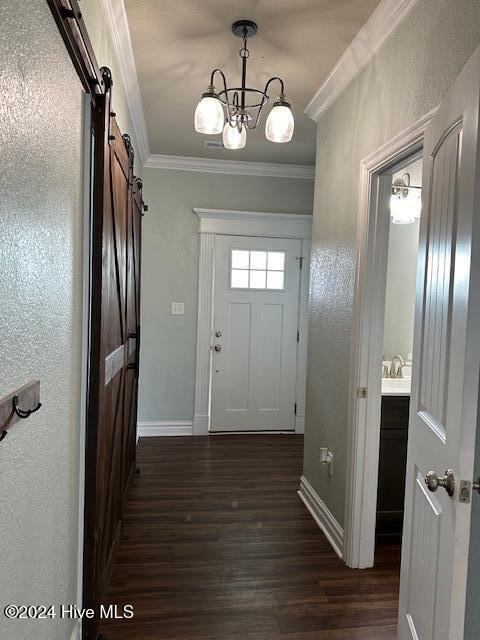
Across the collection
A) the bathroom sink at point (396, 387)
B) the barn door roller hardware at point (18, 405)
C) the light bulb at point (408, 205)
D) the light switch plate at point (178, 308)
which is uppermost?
the light bulb at point (408, 205)

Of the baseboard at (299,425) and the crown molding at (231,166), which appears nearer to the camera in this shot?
the crown molding at (231,166)

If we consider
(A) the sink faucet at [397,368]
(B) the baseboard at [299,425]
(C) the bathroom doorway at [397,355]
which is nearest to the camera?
(C) the bathroom doorway at [397,355]

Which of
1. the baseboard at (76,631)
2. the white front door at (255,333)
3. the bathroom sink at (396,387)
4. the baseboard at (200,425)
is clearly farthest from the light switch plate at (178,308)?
the baseboard at (76,631)

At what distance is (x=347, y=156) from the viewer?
2.68 metres

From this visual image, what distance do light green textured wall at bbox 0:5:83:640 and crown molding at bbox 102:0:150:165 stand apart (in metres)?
0.83

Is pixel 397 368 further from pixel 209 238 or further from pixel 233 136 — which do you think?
pixel 209 238

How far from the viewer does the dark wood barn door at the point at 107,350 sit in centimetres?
170

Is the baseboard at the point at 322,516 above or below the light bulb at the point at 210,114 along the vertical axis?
below

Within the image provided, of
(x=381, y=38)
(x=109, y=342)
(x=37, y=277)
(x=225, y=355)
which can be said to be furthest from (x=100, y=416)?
(x=225, y=355)

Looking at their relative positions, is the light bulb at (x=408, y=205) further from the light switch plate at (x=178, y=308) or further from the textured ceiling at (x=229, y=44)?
the light switch plate at (x=178, y=308)

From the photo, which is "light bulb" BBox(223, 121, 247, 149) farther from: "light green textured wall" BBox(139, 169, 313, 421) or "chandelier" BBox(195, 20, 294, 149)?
"light green textured wall" BBox(139, 169, 313, 421)

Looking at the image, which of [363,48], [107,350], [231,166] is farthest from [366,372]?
[231,166]

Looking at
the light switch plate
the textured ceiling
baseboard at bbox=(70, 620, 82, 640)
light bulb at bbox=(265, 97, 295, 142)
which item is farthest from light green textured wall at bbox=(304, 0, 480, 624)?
the light switch plate

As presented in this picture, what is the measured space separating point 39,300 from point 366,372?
176 cm
